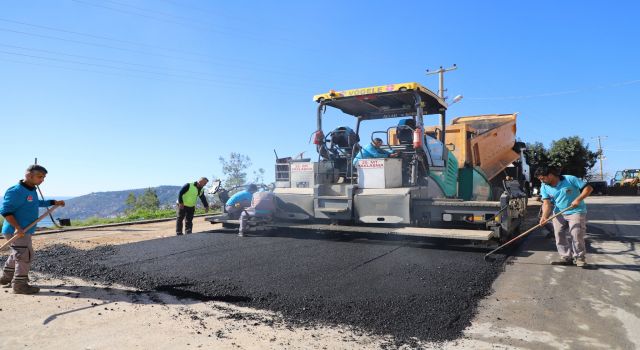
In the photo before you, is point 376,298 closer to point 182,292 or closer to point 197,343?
point 197,343

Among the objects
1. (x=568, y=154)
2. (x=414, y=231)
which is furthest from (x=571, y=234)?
(x=568, y=154)

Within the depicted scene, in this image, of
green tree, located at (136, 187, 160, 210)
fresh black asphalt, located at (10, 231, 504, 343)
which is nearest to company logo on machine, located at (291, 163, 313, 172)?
fresh black asphalt, located at (10, 231, 504, 343)

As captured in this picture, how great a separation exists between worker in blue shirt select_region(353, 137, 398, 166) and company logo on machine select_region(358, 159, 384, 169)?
1.07 ft

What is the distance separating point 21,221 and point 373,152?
4.75 metres

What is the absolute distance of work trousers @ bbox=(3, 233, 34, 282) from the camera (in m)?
3.87

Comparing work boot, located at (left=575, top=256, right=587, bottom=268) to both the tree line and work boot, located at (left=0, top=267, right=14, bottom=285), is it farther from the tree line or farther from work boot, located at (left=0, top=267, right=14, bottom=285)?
the tree line

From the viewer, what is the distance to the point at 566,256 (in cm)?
502

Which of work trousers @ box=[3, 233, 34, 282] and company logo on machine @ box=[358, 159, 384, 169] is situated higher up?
company logo on machine @ box=[358, 159, 384, 169]

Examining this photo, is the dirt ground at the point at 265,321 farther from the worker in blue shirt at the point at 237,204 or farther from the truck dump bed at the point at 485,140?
the truck dump bed at the point at 485,140

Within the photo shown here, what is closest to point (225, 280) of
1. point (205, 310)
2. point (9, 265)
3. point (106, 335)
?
point (205, 310)

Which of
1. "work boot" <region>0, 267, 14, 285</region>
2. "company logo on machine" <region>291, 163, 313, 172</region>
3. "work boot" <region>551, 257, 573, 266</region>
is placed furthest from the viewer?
"company logo on machine" <region>291, 163, 313, 172</region>

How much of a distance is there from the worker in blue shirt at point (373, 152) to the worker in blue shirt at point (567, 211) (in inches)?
86.9

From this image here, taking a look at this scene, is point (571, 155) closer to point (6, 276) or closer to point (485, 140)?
point (485, 140)

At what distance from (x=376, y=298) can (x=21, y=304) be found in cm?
297
